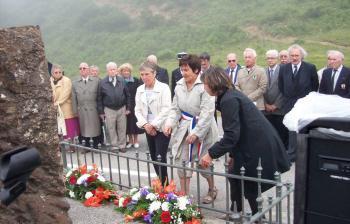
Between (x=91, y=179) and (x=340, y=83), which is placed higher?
(x=340, y=83)

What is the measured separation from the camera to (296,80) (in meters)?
6.70

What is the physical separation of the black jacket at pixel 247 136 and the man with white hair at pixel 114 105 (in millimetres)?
4195

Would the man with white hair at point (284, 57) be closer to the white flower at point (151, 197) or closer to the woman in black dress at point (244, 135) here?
the woman in black dress at point (244, 135)

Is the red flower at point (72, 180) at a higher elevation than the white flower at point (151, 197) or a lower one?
lower

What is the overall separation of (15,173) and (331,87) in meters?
5.96

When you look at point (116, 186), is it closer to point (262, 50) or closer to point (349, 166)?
point (349, 166)

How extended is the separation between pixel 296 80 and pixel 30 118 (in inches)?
181

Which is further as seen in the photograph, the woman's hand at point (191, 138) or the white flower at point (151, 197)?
the woman's hand at point (191, 138)

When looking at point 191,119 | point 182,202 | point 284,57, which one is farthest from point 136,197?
point 284,57

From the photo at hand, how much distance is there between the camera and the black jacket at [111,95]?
306 inches

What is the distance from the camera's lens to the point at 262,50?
66.5 feet

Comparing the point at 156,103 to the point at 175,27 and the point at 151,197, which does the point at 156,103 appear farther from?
the point at 175,27

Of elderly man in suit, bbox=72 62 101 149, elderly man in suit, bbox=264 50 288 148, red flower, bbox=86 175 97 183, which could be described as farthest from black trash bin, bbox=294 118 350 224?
elderly man in suit, bbox=72 62 101 149

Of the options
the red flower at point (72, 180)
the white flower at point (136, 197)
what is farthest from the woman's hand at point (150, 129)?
the white flower at point (136, 197)
